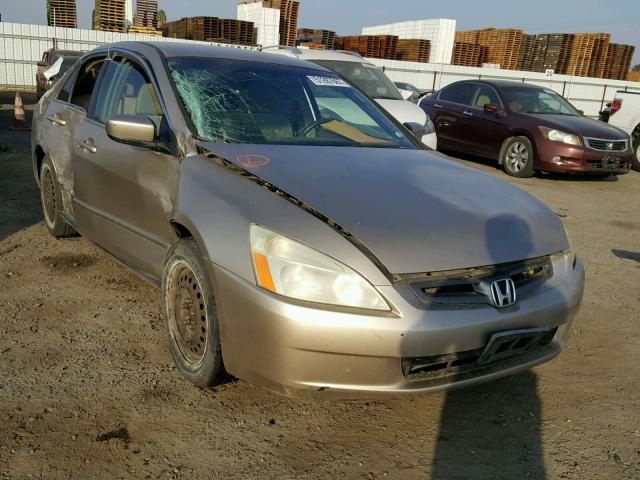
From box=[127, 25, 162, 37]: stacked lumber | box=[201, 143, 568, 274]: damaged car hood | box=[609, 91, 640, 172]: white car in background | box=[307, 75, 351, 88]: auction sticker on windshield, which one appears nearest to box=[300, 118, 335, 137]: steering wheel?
box=[201, 143, 568, 274]: damaged car hood

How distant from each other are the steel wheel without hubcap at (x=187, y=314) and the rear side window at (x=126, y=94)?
0.87m

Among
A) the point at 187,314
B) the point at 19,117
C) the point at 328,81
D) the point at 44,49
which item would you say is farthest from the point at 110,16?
the point at 187,314

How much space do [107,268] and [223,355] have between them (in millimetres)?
2178

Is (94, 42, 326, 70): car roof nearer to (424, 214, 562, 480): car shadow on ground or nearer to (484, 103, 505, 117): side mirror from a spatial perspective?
(424, 214, 562, 480): car shadow on ground

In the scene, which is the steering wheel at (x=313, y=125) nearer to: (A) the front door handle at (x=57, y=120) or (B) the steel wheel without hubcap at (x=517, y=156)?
(A) the front door handle at (x=57, y=120)

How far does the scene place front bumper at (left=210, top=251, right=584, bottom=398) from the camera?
7.28ft

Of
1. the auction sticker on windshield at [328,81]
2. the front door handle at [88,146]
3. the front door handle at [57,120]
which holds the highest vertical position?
the auction sticker on windshield at [328,81]

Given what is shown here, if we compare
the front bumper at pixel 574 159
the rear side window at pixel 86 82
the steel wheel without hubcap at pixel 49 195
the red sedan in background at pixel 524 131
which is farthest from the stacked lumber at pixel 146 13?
the rear side window at pixel 86 82

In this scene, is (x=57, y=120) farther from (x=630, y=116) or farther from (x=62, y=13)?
(x=62, y=13)

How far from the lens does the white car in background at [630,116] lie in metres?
11.9

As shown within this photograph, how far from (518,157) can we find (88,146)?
7.77m

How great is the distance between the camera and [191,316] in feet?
9.21

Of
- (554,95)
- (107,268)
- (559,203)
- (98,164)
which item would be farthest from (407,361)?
(554,95)

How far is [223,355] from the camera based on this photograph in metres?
2.54
